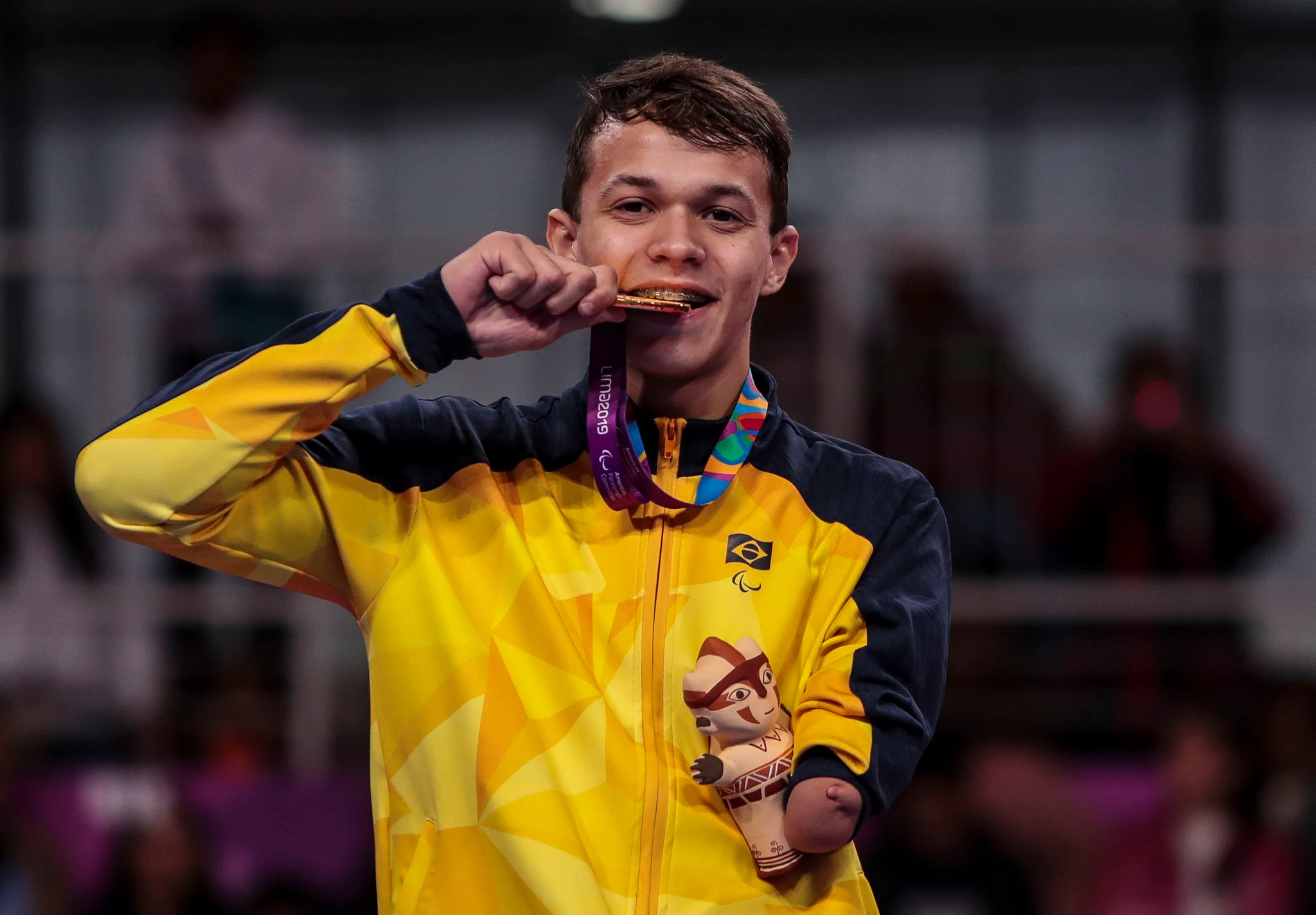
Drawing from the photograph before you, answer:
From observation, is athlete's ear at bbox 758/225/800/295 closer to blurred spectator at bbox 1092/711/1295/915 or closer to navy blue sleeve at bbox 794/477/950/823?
navy blue sleeve at bbox 794/477/950/823

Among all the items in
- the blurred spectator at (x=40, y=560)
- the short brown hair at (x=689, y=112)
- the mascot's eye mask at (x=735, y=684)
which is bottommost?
the blurred spectator at (x=40, y=560)

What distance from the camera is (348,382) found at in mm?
2029

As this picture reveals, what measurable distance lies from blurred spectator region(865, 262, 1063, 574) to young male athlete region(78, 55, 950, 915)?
3.11 metres

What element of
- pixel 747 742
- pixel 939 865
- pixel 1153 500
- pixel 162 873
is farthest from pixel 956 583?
pixel 747 742

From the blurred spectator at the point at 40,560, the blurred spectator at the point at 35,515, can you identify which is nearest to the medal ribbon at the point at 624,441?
the blurred spectator at the point at 40,560

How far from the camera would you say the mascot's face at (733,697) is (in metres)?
1.98

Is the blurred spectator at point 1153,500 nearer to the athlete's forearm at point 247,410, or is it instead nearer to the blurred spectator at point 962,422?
the blurred spectator at point 962,422

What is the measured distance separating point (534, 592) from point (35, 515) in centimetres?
405

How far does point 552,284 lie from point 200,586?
3.69m

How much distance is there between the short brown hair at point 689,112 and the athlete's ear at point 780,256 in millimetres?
16

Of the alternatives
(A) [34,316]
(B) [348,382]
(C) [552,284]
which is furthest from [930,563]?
(A) [34,316]

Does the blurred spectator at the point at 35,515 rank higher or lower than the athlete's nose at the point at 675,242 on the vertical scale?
lower

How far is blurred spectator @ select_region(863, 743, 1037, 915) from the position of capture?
5055 millimetres

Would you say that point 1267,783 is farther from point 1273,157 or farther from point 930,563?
point 1273,157
